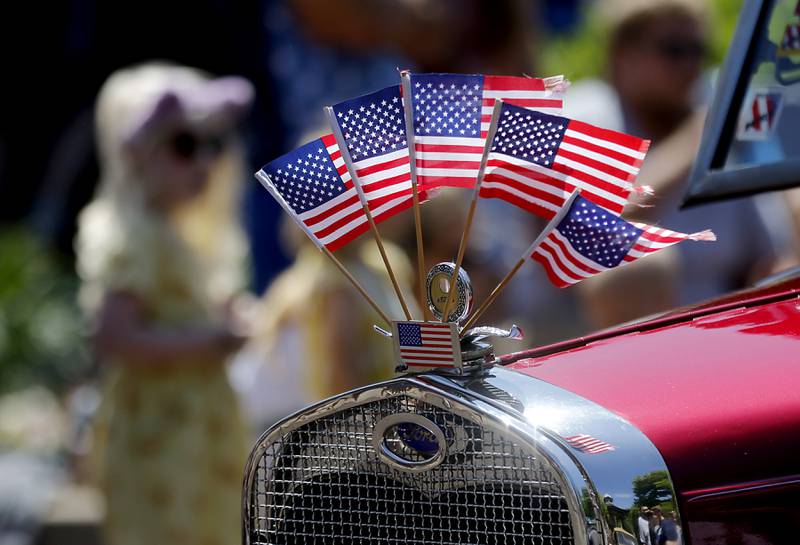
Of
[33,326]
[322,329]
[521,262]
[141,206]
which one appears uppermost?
[33,326]

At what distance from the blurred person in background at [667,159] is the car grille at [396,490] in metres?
1.43

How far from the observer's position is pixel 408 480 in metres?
1.96

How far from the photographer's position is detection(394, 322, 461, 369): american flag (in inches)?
77.4

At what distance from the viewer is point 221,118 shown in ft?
15.2

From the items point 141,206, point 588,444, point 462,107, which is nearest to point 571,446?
point 588,444

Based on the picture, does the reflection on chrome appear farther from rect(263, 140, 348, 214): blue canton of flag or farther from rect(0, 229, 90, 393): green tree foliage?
rect(0, 229, 90, 393): green tree foliage

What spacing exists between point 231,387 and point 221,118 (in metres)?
0.93

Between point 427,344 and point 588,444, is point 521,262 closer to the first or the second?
point 427,344

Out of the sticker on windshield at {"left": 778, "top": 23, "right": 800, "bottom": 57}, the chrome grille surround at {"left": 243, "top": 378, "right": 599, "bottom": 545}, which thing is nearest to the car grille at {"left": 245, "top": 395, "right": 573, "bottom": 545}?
the chrome grille surround at {"left": 243, "top": 378, "right": 599, "bottom": 545}

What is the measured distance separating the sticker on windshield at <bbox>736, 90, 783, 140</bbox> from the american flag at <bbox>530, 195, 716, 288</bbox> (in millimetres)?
849

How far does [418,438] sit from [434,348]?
135 mm

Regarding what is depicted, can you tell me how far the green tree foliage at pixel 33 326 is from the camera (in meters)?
7.59

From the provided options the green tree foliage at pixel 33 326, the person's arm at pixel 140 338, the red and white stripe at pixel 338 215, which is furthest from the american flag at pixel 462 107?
the green tree foliage at pixel 33 326

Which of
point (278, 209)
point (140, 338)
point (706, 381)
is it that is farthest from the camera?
point (278, 209)
